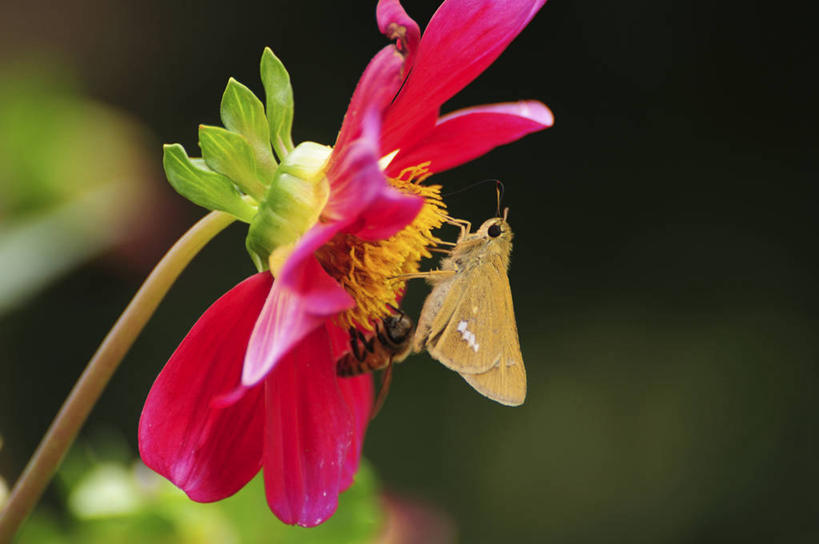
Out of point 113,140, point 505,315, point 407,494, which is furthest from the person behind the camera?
point 407,494

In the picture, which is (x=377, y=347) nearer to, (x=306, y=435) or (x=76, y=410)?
(x=306, y=435)

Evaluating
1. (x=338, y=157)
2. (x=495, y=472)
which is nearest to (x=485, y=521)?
(x=495, y=472)

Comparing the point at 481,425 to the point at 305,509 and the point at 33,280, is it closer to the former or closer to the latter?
the point at 33,280

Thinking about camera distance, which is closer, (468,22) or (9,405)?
(468,22)

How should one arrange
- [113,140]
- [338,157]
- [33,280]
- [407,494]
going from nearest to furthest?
[338,157], [33,280], [113,140], [407,494]

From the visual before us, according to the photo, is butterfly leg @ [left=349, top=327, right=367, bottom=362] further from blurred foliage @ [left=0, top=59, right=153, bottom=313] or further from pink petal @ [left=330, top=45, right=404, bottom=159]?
blurred foliage @ [left=0, top=59, right=153, bottom=313]

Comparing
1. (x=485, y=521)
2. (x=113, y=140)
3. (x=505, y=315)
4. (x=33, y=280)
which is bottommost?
(x=485, y=521)
